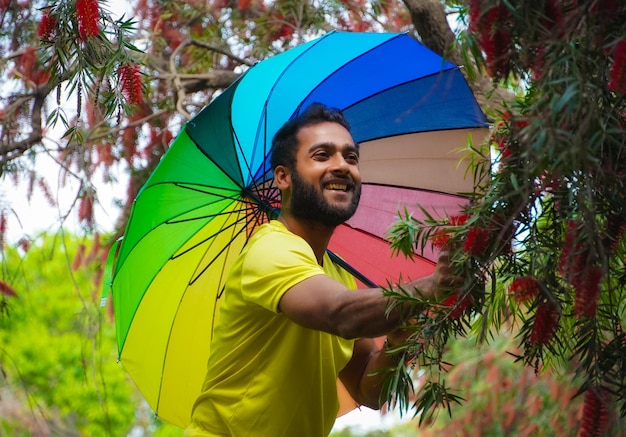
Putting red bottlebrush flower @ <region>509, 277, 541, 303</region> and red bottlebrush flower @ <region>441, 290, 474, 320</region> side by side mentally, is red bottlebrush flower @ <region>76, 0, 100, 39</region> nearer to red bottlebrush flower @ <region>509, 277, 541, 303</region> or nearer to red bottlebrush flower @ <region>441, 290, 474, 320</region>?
red bottlebrush flower @ <region>441, 290, 474, 320</region>

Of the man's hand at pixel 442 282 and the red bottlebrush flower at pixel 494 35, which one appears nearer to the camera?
the red bottlebrush flower at pixel 494 35

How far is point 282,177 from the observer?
296 cm

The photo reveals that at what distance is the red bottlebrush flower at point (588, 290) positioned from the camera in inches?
71.3

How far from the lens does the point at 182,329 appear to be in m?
3.27

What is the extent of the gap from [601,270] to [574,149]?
284 millimetres

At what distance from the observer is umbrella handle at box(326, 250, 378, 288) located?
10.7 feet

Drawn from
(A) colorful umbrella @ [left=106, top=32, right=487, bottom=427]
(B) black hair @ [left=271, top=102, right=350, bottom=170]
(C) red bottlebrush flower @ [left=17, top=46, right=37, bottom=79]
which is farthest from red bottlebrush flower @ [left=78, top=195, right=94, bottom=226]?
(B) black hair @ [left=271, top=102, right=350, bottom=170]

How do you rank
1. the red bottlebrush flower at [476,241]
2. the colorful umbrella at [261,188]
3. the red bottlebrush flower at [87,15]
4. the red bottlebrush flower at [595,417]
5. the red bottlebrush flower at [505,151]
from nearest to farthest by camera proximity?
1. the red bottlebrush flower at [595,417]
2. the red bottlebrush flower at [476,241]
3. the red bottlebrush flower at [505,151]
4. the red bottlebrush flower at [87,15]
5. the colorful umbrella at [261,188]

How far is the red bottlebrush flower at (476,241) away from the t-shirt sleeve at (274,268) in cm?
44

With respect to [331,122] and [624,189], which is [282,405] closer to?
[331,122]

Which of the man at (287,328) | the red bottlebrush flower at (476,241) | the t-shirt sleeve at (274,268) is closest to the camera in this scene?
the red bottlebrush flower at (476,241)

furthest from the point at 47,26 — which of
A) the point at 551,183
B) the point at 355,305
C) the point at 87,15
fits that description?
the point at 551,183

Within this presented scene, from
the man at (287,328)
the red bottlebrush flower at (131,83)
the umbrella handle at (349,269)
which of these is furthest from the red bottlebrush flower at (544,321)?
the red bottlebrush flower at (131,83)

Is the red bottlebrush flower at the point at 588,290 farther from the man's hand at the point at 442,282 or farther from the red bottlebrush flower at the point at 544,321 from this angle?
the man's hand at the point at 442,282
